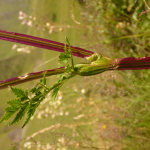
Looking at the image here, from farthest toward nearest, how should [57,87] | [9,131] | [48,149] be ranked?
[9,131] < [48,149] < [57,87]

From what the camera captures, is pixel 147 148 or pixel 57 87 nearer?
pixel 57 87

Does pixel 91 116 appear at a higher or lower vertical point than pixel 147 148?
higher

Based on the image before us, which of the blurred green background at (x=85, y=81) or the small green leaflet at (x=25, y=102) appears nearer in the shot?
the small green leaflet at (x=25, y=102)

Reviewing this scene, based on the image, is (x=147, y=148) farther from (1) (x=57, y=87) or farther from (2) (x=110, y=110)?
(1) (x=57, y=87)

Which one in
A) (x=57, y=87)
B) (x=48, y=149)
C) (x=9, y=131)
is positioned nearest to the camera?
(x=57, y=87)

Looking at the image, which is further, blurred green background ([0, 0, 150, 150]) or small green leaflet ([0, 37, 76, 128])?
blurred green background ([0, 0, 150, 150])

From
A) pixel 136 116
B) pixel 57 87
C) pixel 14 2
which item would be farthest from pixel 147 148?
pixel 14 2

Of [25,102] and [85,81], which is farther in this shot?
[85,81]

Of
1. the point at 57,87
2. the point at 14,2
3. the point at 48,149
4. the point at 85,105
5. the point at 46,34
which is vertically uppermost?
the point at 14,2
